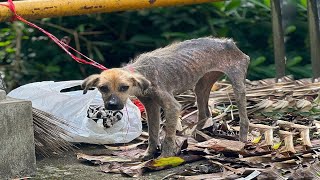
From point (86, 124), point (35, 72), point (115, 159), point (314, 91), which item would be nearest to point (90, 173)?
point (115, 159)

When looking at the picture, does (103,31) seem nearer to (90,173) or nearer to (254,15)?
(254,15)

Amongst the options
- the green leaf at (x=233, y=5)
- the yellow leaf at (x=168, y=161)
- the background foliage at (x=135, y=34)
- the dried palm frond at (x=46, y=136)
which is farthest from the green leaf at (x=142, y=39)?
the yellow leaf at (x=168, y=161)

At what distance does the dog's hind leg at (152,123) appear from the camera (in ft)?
16.5

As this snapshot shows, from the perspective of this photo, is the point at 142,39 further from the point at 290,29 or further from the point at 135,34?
the point at 290,29

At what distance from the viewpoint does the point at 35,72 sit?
9.34 meters

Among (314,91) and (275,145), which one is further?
(314,91)

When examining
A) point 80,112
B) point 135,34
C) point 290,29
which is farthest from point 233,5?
point 80,112

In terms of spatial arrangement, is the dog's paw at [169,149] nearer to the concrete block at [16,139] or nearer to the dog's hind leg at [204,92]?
the dog's hind leg at [204,92]

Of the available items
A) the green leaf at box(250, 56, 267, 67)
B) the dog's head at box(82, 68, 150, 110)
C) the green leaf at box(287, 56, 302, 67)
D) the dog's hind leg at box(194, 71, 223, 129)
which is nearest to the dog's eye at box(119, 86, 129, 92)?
the dog's head at box(82, 68, 150, 110)

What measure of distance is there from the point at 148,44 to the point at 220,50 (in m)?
4.43

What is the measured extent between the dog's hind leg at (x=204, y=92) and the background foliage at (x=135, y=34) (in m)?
3.53

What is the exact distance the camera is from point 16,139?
Result: 14.9ft

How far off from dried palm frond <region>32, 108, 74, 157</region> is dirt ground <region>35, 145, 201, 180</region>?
0.18 ft

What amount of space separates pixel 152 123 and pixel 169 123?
0.23 meters
